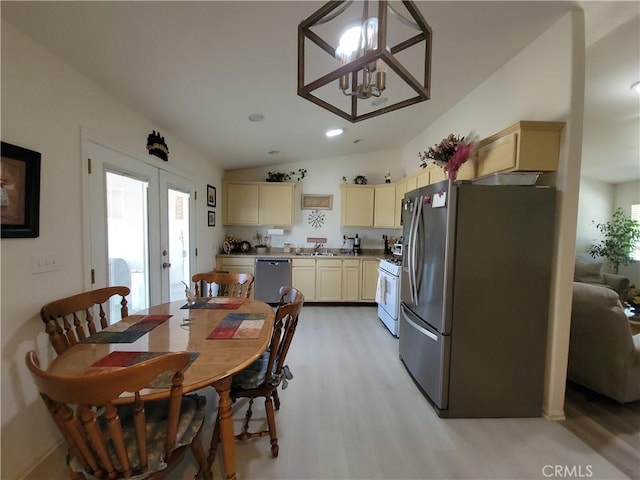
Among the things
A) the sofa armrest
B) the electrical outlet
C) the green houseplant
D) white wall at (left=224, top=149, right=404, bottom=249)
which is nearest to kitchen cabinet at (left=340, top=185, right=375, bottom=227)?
white wall at (left=224, top=149, right=404, bottom=249)

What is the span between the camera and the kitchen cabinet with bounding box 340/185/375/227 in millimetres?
4816

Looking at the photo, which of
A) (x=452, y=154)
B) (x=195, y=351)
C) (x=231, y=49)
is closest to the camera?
(x=195, y=351)

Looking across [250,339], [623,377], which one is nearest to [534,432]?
[623,377]

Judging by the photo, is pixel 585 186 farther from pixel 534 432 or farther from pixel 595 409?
pixel 534 432

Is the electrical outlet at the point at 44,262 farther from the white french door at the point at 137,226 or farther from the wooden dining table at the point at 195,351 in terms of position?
the wooden dining table at the point at 195,351

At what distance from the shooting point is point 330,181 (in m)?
5.12

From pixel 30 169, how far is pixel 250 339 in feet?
5.01

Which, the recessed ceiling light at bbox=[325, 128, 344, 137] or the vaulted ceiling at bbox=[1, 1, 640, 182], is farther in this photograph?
the recessed ceiling light at bbox=[325, 128, 344, 137]

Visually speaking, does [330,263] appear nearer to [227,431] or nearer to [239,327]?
[239,327]

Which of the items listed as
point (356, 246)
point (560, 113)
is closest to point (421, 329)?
point (560, 113)

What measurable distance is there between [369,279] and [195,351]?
3.56 m

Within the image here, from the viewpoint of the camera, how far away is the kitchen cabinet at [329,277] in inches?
181

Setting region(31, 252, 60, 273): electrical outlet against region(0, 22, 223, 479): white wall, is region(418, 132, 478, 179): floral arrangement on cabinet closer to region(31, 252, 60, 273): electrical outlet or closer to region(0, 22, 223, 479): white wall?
region(0, 22, 223, 479): white wall

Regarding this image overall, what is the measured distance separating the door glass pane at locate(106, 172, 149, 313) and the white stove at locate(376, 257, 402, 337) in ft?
9.09
